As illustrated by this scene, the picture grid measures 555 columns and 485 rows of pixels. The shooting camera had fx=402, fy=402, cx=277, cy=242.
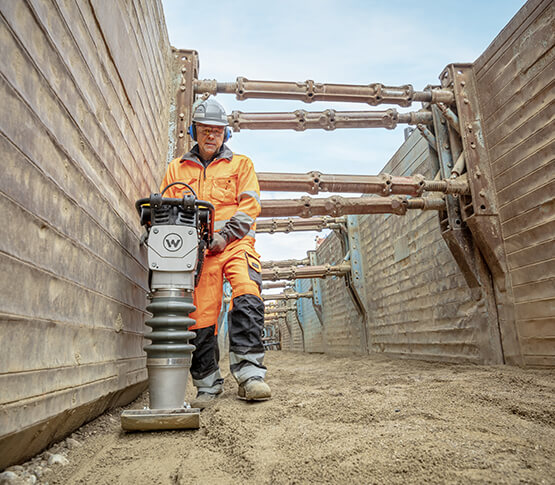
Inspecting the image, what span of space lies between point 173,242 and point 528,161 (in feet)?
9.70

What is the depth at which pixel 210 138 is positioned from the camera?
8.50 feet

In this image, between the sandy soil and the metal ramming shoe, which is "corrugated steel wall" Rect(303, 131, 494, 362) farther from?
the metal ramming shoe

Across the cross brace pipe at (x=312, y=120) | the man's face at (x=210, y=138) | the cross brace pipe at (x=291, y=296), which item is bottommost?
the cross brace pipe at (x=291, y=296)

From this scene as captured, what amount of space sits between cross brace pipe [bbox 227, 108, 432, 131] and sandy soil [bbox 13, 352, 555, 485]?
3.04m

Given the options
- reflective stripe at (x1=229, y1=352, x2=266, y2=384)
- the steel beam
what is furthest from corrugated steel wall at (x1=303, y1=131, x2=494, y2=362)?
reflective stripe at (x1=229, y1=352, x2=266, y2=384)

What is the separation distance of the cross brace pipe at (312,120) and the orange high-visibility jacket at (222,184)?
5.75 ft

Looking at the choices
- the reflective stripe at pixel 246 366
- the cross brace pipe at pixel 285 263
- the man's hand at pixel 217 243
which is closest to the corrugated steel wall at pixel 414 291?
the reflective stripe at pixel 246 366

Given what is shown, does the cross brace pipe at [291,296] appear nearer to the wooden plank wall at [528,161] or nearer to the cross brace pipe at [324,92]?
the cross brace pipe at [324,92]

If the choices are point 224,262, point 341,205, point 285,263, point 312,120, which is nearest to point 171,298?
point 224,262

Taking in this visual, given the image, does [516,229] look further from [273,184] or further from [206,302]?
[206,302]

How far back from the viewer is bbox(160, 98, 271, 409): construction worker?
88.4 inches

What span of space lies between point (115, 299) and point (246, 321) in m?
0.70

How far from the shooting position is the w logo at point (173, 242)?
1.83 m

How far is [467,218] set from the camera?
12.4 feet
